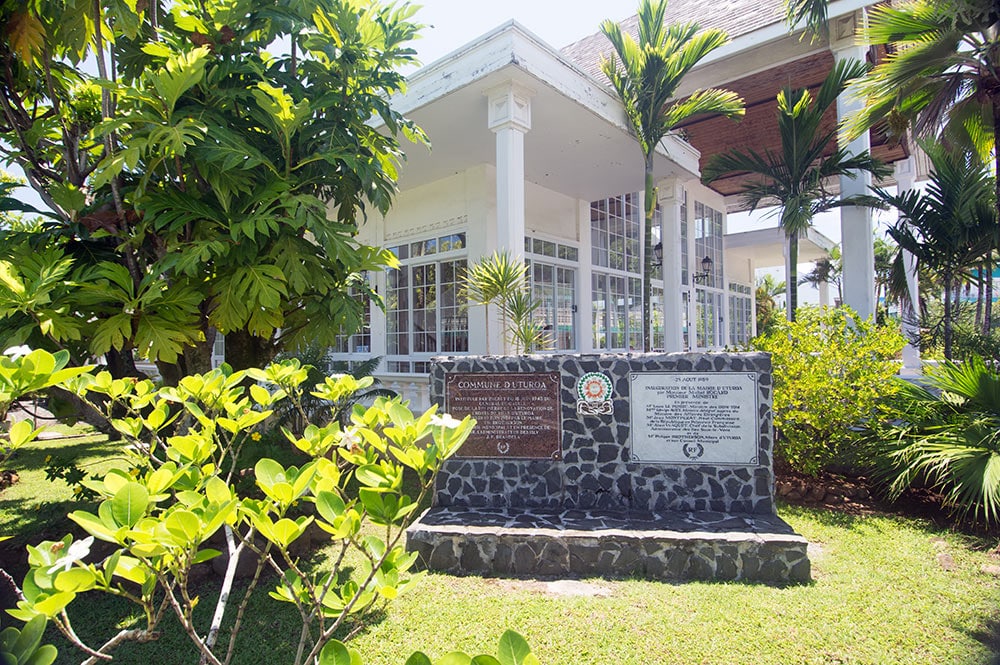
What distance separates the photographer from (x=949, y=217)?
7355mm

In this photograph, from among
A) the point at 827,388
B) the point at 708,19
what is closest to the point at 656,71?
the point at 708,19

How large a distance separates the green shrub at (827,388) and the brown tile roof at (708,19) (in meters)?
4.86

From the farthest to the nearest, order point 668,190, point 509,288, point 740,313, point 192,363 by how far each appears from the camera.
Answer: point 740,313 → point 668,190 → point 509,288 → point 192,363

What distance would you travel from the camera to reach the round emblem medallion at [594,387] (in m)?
4.88

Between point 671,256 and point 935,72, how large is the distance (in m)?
5.41

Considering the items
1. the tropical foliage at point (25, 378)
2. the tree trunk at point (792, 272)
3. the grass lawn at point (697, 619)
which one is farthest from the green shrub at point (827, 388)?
the tropical foliage at point (25, 378)

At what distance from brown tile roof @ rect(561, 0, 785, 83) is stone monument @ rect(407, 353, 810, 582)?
5428mm

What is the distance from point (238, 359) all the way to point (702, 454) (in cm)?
410

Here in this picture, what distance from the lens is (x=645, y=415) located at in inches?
189

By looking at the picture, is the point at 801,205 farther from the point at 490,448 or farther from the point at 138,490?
the point at 138,490

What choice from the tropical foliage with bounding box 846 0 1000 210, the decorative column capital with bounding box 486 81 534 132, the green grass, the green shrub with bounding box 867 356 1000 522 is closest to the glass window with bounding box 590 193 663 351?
the decorative column capital with bounding box 486 81 534 132

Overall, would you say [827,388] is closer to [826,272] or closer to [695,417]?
[695,417]

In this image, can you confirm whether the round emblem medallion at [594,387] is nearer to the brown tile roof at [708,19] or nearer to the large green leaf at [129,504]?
the large green leaf at [129,504]

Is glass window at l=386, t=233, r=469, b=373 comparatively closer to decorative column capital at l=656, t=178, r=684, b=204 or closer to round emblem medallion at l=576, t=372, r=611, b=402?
decorative column capital at l=656, t=178, r=684, b=204
